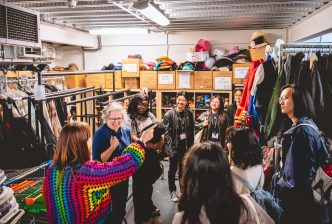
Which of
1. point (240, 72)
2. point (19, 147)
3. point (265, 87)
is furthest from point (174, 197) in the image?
point (240, 72)

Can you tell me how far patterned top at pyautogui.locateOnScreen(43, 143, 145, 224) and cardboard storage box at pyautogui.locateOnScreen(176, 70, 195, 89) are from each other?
505cm

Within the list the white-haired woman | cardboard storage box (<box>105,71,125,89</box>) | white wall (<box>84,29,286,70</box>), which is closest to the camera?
the white-haired woman

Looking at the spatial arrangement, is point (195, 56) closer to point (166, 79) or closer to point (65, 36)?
point (166, 79)

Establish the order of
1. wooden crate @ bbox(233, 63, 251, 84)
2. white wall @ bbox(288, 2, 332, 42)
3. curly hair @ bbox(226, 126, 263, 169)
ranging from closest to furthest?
curly hair @ bbox(226, 126, 263, 169) → white wall @ bbox(288, 2, 332, 42) → wooden crate @ bbox(233, 63, 251, 84)

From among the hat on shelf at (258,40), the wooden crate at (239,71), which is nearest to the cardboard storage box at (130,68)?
the wooden crate at (239,71)

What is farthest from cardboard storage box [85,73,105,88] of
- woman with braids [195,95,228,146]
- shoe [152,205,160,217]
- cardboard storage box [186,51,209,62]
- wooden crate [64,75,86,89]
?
shoe [152,205,160,217]

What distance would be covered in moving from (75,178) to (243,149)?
1.18m

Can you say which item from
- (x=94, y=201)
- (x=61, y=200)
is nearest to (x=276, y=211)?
(x=94, y=201)

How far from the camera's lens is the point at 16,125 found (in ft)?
8.05

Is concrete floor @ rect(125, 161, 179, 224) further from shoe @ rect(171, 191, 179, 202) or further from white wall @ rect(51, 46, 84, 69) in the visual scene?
white wall @ rect(51, 46, 84, 69)

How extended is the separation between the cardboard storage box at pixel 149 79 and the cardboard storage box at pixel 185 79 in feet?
1.69

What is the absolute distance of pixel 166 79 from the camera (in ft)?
22.7

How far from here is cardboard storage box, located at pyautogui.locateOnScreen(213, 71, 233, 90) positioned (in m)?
6.58

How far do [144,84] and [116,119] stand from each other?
4.28 metres
